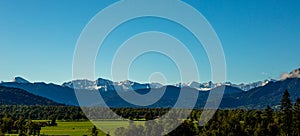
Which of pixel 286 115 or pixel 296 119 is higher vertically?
pixel 286 115

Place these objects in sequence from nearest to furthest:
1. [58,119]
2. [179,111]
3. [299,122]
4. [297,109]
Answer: [299,122] < [297,109] < [179,111] < [58,119]

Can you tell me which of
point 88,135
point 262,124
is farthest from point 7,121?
point 262,124

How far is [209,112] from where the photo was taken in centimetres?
11631

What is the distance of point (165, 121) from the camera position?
79875 mm

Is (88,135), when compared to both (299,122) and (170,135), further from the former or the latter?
(299,122)

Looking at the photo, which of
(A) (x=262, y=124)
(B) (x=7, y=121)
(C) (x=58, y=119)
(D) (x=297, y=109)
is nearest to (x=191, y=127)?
(A) (x=262, y=124)

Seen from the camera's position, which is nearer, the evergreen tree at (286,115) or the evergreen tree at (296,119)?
the evergreen tree at (296,119)

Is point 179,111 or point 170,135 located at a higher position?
point 179,111

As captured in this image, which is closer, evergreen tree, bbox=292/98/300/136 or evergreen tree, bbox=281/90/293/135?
evergreen tree, bbox=292/98/300/136

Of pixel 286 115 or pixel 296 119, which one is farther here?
pixel 286 115

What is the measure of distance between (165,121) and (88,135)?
1065 inches

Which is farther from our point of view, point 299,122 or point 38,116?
point 38,116

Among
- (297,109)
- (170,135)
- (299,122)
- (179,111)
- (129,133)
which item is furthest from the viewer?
(179,111)

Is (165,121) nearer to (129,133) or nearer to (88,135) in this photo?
(129,133)
